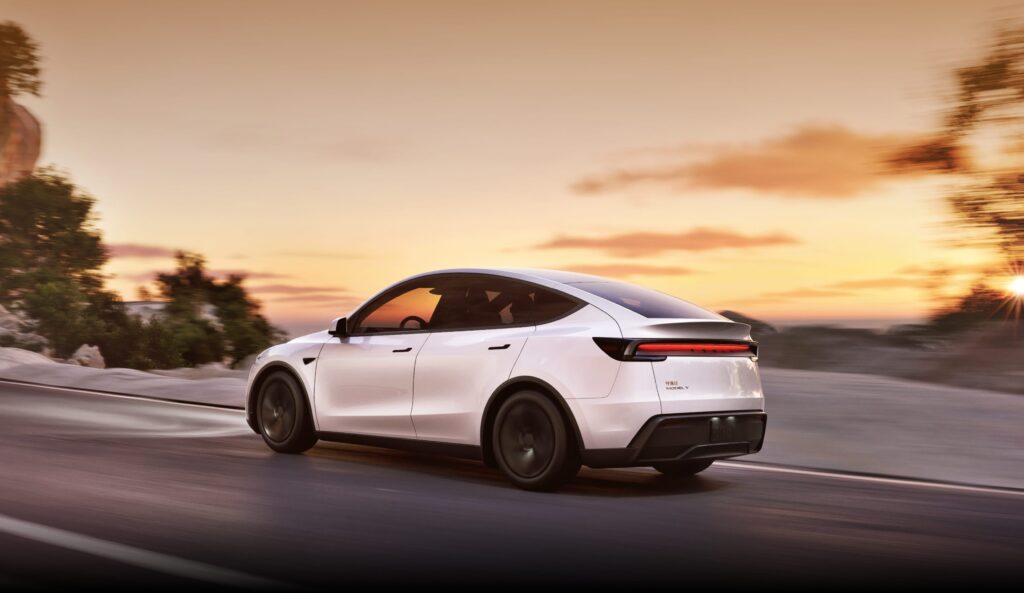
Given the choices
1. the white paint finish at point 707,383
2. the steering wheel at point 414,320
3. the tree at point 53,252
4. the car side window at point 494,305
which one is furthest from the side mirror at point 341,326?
the tree at point 53,252

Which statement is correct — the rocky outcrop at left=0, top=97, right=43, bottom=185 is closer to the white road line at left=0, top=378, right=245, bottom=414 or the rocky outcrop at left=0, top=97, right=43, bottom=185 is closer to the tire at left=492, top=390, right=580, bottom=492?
the white road line at left=0, top=378, right=245, bottom=414

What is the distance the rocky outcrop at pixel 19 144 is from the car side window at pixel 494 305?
82.6 m

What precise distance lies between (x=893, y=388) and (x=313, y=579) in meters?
9.45

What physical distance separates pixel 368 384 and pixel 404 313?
621 mm

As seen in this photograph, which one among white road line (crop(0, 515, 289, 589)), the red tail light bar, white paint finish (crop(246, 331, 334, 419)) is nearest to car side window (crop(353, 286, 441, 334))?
white paint finish (crop(246, 331, 334, 419))

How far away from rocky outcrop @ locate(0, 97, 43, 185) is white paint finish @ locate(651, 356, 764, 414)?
84177 mm

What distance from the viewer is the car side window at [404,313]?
8930 mm

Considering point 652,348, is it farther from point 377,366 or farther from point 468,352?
point 377,366

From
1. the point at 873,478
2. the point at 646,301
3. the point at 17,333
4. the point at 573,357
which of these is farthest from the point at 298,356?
the point at 17,333

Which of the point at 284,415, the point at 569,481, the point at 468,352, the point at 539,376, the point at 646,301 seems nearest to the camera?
the point at 539,376

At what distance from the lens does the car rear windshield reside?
788cm

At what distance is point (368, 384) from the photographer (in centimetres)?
903

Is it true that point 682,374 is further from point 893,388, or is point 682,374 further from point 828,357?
point 828,357

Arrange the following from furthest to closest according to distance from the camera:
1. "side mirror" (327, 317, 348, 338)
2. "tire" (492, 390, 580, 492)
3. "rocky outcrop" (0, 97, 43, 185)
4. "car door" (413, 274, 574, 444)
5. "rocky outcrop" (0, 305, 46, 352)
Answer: "rocky outcrop" (0, 97, 43, 185)
"rocky outcrop" (0, 305, 46, 352)
"side mirror" (327, 317, 348, 338)
"car door" (413, 274, 574, 444)
"tire" (492, 390, 580, 492)
